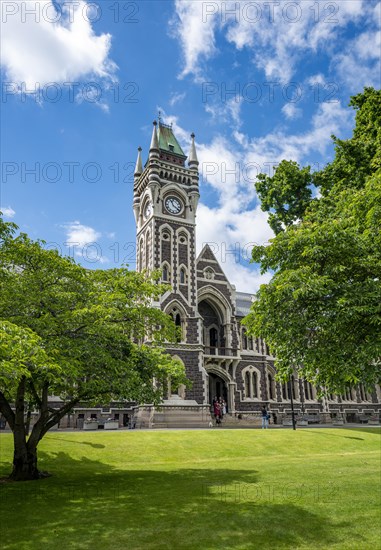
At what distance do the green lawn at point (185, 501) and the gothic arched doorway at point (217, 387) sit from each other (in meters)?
21.1

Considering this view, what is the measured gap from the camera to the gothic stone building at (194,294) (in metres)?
39.5

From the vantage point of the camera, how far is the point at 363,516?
9.40 meters

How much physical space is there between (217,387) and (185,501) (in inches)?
1308

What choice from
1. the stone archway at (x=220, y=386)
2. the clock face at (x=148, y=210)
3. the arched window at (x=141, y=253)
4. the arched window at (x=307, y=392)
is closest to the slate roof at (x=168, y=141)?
the clock face at (x=148, y=210)

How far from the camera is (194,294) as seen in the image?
134ft

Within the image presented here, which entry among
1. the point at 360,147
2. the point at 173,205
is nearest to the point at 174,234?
the point at 173,205

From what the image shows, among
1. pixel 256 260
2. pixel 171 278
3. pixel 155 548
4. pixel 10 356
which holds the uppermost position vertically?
pixel 171 278

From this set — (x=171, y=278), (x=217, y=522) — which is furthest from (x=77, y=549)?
(x=171, y=278)

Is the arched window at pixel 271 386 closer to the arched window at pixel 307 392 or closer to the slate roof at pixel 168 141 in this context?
the arched window at pixel 307 392

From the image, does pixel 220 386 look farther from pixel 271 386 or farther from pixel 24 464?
pixel 24 464

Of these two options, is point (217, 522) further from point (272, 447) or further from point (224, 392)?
point (224, 392)

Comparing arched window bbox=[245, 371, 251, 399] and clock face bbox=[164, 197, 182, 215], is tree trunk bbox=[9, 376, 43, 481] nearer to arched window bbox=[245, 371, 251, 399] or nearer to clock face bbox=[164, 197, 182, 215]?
clock face bbox=[164, 197, 182, 215]

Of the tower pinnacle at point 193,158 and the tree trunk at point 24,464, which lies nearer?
the tree trunk at point 24,464

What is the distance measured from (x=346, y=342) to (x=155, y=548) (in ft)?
20.8
